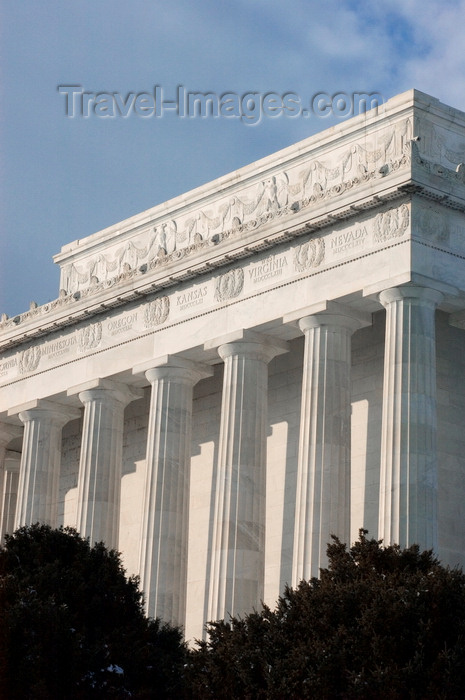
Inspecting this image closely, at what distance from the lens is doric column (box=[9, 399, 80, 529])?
8844cm

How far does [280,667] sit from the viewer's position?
52.1 metres

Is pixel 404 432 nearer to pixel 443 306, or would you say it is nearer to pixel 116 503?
pixel 443 306

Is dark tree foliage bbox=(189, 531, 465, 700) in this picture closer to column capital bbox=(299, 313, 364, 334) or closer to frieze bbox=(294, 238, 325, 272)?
column capital bbox=(299, 313, 364, 334)

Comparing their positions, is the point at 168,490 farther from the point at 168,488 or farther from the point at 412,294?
the point at 412,294

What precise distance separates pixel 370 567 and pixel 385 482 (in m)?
12.2

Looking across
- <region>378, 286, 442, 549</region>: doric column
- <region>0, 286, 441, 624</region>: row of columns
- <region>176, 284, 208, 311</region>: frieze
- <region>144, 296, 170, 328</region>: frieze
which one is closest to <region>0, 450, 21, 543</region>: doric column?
<region>0, 286, 441, 624</region>: row of columns

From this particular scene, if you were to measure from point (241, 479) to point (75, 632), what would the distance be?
18998 mm

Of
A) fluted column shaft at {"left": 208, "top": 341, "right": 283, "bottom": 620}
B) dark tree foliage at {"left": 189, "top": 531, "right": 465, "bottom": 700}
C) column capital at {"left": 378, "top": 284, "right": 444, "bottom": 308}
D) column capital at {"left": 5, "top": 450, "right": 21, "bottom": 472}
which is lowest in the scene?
dark tree foliage at {"left": 189, "top": 531, "right": 465, "bottom": 700}

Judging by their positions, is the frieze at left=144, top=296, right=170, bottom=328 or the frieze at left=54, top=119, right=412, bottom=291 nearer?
the frieze at left=54, top=119, right=412, bottom=291

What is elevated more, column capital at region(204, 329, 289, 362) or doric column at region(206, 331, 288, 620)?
column capital at region(204, 329, 289, 362)

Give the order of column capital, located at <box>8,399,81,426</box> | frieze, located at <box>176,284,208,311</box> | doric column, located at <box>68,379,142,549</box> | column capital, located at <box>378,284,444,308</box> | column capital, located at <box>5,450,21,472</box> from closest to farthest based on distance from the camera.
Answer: column capital, located at <box>378,284,444,308</box> → frieze, located at <box>176,284,208,311</box> → doric column, located at <box>68,379,142,549</box> → column capital, located at <box>8,399,81,426</box> → column capital, located at <box>5,450,21,472</box>

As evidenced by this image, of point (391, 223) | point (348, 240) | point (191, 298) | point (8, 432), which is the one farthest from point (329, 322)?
point (8, 432)

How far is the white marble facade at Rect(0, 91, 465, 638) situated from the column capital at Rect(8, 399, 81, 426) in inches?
5.5

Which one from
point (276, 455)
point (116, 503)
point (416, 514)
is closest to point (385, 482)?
point (416, 514)
